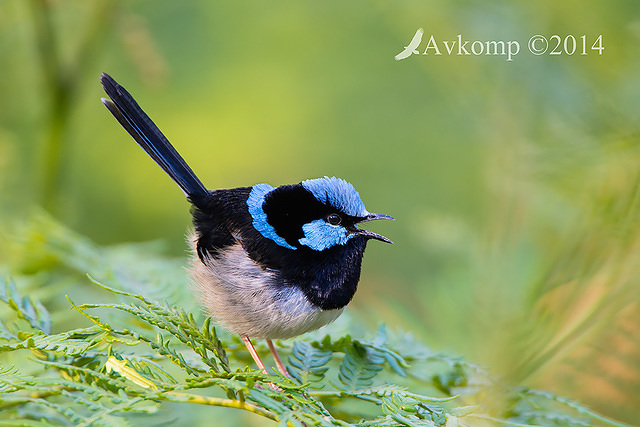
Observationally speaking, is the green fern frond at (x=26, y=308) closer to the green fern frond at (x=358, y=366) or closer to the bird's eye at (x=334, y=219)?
the green fern frond at (x=358, y=366)

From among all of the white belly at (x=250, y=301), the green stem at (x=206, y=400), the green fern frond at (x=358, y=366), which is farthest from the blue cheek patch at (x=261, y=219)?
the green stem at (x=206, y=400)

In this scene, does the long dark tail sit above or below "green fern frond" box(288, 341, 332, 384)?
above

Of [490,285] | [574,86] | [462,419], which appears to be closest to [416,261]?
[574,86]

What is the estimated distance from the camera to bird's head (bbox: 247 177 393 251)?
2.75 metres

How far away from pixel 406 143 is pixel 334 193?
11.5 ft

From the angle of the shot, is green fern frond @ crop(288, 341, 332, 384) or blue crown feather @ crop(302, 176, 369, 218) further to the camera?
blue crown feather @ crop(302, 176, 369, 218)

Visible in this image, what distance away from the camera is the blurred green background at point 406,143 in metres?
2.07

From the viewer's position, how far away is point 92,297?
10.4 feet

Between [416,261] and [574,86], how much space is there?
9.52 ft

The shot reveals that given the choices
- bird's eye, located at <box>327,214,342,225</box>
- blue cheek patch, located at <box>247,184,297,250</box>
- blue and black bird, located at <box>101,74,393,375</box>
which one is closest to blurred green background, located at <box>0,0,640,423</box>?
blue and black bird, located at <box>101,74,393,375</box>

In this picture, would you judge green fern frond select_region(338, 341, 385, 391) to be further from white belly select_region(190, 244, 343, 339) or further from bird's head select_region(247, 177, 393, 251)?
bird's head select_region(247, 177, 393, 251)

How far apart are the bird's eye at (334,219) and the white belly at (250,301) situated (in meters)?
0.36

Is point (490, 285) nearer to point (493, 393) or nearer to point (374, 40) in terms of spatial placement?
point (493, 393)

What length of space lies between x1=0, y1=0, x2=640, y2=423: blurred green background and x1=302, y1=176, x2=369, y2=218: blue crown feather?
0.57m
